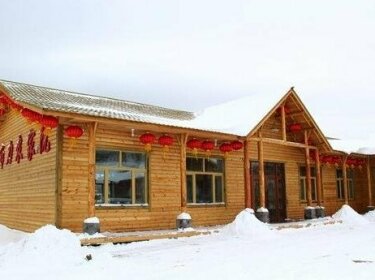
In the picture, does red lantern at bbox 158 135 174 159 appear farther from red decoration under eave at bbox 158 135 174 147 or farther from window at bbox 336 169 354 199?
window at bbox 336 169 354 199

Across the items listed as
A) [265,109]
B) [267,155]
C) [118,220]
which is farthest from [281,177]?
[118,220]

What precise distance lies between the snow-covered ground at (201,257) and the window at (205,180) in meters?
2.90

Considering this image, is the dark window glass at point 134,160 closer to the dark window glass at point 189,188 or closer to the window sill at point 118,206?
the window sill at point 118,206

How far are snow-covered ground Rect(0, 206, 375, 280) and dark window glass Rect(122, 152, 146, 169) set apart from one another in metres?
2.86

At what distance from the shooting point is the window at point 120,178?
13.2 m

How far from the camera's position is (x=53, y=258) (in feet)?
29.1

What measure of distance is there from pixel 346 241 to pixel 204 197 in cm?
564

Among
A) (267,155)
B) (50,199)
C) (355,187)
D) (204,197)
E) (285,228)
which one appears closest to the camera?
(50,199)

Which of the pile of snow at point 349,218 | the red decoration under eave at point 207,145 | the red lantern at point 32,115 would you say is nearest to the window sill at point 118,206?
the red decoration under eave at point 207,145

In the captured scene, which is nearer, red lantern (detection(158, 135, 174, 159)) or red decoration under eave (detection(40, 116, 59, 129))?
red decoration under eave (detection(40, 116, 59, 129))

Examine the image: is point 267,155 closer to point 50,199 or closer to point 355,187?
point 355,187

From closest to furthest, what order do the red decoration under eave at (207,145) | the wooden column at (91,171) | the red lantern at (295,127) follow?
the wooden column at (91,171), the red decoration under eave at (207,145), the red lantern at (295,127)

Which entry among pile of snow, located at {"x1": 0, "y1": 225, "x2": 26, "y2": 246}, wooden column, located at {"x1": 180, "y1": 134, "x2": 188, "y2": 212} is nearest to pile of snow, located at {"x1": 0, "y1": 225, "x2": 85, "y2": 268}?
pile of snow, located at {"x1": 0, "y1": 225, "x2": 26, "y2": 246}

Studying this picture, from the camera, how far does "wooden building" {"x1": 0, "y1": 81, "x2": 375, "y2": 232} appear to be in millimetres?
12359
